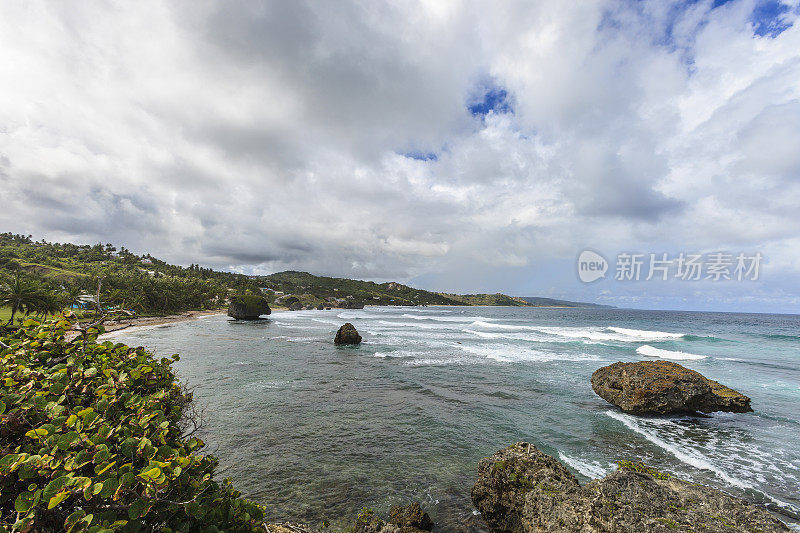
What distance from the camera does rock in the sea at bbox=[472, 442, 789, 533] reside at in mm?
5031

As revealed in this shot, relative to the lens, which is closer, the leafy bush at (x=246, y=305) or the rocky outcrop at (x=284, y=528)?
the rocky outcrop at (x=284, y=528)

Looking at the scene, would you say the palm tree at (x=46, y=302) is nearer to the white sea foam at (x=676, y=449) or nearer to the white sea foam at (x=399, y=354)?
the white sea foam at (x=399, y=354)

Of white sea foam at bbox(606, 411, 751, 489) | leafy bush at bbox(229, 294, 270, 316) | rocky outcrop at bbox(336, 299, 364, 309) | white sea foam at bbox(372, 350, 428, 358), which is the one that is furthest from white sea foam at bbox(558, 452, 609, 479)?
rocky outcrop at bbox(336, 299, 364, 309)

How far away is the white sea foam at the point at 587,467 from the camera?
982 cm

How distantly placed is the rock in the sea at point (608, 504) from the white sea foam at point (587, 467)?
10.4 feet

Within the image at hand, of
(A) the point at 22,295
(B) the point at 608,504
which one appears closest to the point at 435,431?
(B) the point at 608,504

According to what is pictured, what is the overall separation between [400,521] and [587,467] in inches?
272

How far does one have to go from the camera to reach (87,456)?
2773 mm

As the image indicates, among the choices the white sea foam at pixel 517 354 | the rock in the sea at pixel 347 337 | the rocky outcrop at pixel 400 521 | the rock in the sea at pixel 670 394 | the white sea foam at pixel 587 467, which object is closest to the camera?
the rocky outcrop at pixel 400 521

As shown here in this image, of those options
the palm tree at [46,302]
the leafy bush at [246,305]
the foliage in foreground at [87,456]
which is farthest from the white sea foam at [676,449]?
the leafy bush at [246,305]

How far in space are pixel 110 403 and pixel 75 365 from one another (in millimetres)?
1013

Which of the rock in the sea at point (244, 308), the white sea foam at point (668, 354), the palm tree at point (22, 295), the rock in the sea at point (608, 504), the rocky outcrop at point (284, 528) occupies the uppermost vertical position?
the rock in the sea at point (608, 504)

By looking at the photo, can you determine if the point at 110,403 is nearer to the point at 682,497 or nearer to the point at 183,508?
the point at 183,508

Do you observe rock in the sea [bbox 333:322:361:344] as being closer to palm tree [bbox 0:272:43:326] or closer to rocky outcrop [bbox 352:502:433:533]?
rocky outcrop [bbox 352:502:433:533]
